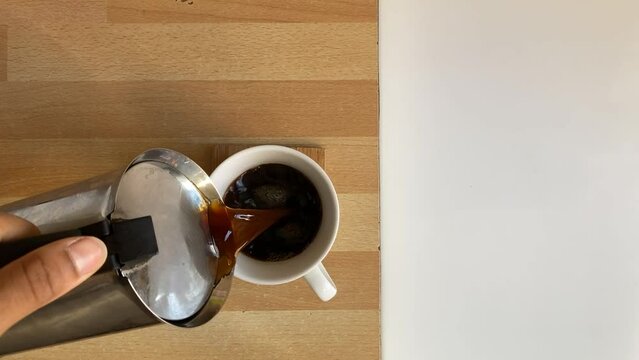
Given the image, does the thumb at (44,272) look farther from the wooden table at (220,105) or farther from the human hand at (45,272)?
the wooden table at (220,105)

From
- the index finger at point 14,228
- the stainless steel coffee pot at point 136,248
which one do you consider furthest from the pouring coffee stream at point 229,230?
the index finger at point 14,228

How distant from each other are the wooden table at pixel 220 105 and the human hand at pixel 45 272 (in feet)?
0.71

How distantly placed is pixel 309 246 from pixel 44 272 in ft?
0.79

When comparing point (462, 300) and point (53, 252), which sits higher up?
point (53, 252)

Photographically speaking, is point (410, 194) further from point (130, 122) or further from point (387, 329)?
point (130, 122)

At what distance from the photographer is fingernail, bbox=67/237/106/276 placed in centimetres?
35

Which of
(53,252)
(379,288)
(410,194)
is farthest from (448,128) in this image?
(53,252)

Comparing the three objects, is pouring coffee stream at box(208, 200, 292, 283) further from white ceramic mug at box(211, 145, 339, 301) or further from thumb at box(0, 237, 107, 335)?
thumb at box(0, 237, 107, 335)

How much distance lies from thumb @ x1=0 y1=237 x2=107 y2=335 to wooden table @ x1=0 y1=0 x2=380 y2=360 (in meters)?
0.22

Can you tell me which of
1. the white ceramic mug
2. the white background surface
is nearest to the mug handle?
the white ceramic mug

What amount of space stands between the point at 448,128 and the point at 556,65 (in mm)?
132

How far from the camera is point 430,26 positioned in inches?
25.7

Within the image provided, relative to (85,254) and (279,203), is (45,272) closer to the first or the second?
(85,254)

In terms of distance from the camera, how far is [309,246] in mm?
545
